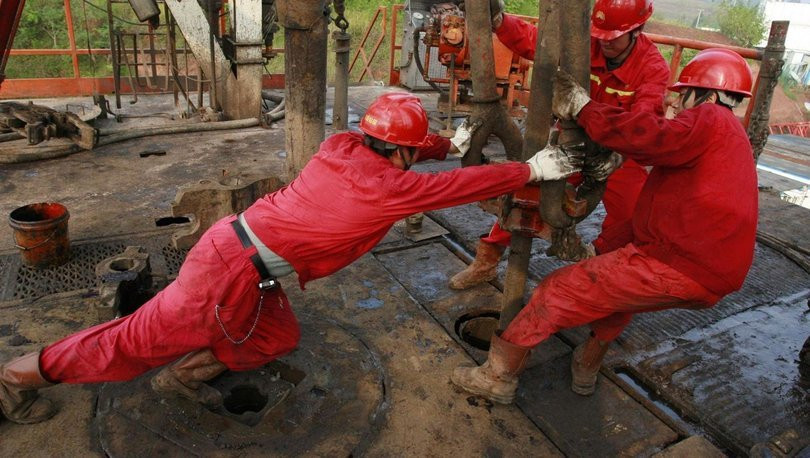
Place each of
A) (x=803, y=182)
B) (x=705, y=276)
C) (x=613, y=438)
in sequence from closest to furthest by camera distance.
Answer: (x=705, y=276), (x=613, y=438), (x=803, y=182)

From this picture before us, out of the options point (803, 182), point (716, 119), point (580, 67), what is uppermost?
point (580, 67)

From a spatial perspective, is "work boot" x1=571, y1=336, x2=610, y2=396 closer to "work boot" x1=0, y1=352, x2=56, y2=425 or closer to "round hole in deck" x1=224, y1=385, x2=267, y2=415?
"round hole in deck" x1=224, y1=385, x2=267, y2=415

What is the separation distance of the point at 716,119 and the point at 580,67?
2.04 feet

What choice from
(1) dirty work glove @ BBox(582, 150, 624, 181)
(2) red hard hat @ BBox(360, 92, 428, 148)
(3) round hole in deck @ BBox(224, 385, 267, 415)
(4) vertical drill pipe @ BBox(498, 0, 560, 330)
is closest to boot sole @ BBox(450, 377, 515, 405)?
(4) vertical drill pipe @ BBox(498, 0, 560, 330)

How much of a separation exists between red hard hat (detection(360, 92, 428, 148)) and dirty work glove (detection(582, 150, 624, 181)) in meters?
0.76

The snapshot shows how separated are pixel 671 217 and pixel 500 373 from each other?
108 cm

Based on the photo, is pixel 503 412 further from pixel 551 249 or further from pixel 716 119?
pixel 716 119

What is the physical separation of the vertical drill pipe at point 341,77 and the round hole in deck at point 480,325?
354 cm

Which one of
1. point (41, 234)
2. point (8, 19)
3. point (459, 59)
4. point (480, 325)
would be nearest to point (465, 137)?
point (480, 325)

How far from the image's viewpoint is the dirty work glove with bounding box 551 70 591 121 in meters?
2.29

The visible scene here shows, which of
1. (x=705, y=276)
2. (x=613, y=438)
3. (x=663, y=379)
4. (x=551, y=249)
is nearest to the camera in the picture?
(x=705, y=276)

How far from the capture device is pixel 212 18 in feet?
24.0

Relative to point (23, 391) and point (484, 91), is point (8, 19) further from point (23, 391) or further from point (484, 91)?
point (484, 91)

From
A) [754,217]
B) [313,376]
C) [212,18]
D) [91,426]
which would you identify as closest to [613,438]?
[754,217]
